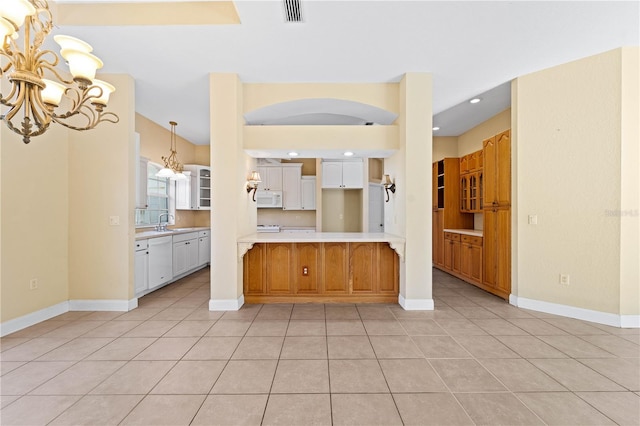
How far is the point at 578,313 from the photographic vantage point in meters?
3.33

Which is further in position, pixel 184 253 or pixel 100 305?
pixel 184 253

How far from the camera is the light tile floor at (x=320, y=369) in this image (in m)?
1.77

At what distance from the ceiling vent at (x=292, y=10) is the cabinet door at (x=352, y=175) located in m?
4.30

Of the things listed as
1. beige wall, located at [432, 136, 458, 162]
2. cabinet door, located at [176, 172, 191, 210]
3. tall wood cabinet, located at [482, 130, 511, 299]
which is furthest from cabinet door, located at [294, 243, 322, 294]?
beige wall, located at [432, 136, 458, 162]

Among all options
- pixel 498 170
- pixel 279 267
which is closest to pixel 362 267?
pixel 279 267

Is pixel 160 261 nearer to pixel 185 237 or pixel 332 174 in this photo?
pixel 185 237

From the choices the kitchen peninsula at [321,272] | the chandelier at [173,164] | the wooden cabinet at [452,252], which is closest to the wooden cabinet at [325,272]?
the kitchen peninsula at [321,272]

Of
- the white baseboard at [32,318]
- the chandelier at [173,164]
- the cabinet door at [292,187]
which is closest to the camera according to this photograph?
the white baseboard at [32,318]

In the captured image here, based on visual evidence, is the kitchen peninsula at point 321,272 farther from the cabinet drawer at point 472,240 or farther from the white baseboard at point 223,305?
the cabinet drawer at point 472,240

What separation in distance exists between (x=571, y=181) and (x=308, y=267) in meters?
3.50

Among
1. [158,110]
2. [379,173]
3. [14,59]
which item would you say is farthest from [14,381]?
[379,173]

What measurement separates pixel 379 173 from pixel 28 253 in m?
6.70

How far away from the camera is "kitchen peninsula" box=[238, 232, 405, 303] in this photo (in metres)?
3.95

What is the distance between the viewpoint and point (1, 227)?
288cm
